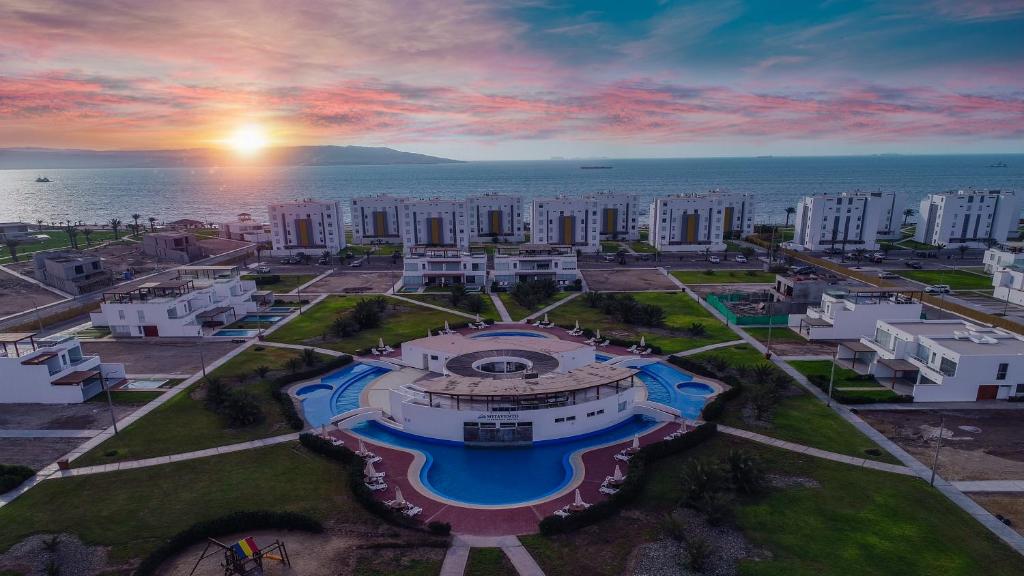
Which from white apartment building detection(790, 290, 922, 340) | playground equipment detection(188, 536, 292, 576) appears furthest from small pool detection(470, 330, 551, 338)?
playground equipment detection(188, 536, 292, 576)

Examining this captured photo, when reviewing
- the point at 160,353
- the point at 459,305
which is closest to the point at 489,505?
the point at 459,305

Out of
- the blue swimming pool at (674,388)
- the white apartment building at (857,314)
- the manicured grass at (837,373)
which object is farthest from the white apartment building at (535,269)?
the manicured grass at (837,373)

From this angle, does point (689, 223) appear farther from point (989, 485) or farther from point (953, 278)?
point (989, 485)

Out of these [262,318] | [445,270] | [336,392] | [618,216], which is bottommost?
[336,392]

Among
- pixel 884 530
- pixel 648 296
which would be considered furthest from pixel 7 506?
pixel 648 296

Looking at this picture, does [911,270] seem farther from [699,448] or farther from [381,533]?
[381,533]

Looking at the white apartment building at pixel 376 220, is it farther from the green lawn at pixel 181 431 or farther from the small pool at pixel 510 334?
the green lawn at pixel 181 431
